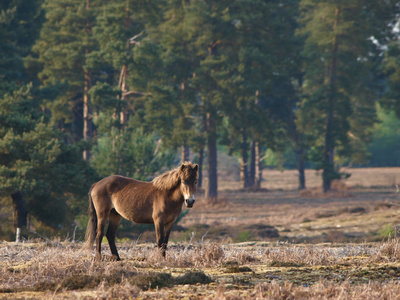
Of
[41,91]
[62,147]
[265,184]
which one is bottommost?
[265,184]

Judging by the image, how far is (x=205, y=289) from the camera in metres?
8.02

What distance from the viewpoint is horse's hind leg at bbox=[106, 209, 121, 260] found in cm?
1056

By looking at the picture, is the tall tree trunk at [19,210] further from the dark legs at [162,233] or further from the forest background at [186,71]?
the dark legs at [162,233]

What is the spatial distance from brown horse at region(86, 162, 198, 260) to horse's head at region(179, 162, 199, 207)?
0.02 metres

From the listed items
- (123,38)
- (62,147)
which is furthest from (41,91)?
(62,147)

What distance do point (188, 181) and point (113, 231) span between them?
2101mm

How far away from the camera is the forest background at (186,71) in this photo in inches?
1469

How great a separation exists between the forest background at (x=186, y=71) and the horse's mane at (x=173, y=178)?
15.6m

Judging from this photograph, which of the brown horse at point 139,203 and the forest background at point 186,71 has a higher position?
the forest background at point 186,71

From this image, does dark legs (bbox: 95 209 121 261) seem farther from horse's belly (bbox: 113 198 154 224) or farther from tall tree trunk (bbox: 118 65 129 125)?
tall tree trunk (bbox: 118 65 129 125)

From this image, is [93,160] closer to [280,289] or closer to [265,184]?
[280,289]

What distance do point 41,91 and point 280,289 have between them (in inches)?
1327

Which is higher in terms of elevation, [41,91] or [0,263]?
[41,91]

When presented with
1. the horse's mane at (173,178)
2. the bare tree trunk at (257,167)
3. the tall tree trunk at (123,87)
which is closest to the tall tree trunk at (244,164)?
the bare tree trunk at (257,167)
